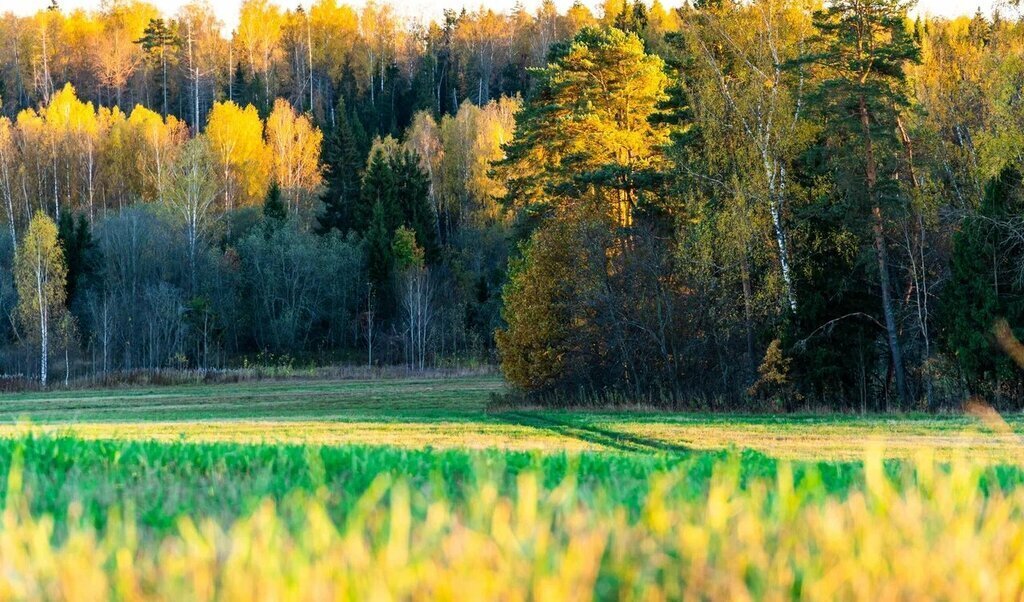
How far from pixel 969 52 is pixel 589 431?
27.4 meters

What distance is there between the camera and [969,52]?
142 ft

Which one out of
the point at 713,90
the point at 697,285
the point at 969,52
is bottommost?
the point at 697,285

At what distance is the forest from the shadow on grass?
3506 mm

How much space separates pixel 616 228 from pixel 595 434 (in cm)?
1054

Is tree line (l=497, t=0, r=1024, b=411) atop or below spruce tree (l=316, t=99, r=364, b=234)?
below

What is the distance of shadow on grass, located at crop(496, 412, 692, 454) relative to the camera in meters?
20.8

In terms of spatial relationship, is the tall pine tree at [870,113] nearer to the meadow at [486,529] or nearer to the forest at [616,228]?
the forest at [616,228]

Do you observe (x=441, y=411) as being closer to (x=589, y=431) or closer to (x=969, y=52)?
(x=589, y=431)

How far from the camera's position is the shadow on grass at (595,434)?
20.8 metres

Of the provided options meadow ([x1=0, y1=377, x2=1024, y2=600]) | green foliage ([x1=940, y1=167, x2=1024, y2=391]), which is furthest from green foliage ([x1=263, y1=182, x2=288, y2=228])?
meadow ([x1=0, y1=377, x2=1024, y2=600])

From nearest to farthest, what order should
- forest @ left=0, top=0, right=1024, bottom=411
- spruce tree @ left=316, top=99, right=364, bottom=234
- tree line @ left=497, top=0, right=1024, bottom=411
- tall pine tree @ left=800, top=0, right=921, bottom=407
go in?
tree line @ left=497, top=0, right=1024, bottom=411
tall pine tree @ left=800, top=0, right=921, bottom=407
forest @ left=0, top=0, right=1024, bottom=411
spruce tree @ left=316, top=99, right=364, bottom=234

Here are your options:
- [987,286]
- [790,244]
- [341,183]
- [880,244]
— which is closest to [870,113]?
[880,244]

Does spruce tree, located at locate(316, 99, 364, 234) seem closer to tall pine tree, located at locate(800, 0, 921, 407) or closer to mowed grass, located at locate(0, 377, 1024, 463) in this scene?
mowed grass, located at locate(0, 377, 1024, 463)

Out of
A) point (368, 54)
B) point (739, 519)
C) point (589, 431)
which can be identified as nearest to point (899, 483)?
point (739, 519)
